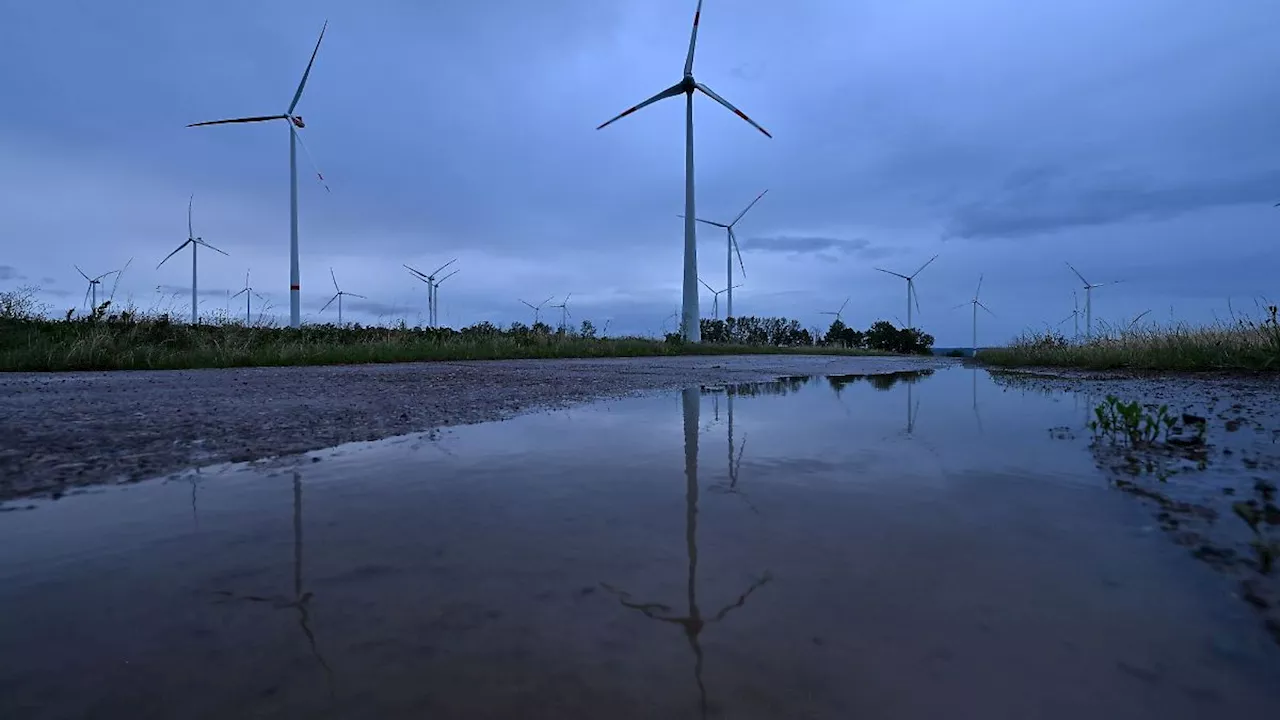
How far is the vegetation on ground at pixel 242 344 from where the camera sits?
10.3 m

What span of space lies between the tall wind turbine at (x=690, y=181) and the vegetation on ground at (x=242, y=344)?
3568 millimetres

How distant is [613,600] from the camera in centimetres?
130

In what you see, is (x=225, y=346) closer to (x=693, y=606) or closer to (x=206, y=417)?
(x=206, y=417)

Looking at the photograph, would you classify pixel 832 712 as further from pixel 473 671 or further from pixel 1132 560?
pixel 1132 560

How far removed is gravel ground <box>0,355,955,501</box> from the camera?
252 centimetres

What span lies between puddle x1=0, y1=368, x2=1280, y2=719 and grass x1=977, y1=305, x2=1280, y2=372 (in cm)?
879

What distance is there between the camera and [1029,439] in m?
3.41

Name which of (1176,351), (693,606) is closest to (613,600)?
(693,606)

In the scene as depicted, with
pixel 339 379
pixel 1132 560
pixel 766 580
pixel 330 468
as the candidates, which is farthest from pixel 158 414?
pixel 1132 560

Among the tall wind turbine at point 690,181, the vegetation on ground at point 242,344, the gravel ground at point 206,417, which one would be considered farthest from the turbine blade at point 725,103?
the gravel ground at point 206,417

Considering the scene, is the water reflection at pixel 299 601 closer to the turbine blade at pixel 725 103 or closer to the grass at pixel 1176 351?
the grass at pixel 1176 351

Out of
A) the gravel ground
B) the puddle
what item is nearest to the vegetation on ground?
the gravel ground

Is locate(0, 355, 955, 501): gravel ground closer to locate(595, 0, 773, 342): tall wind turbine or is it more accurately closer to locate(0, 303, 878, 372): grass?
locate(0, 303, 878, 372): grass

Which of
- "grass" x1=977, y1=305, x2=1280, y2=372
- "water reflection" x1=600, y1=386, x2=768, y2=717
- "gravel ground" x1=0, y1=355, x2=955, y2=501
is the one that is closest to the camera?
"water reflection" x1=600, y1=386, x2=768, y2=717
